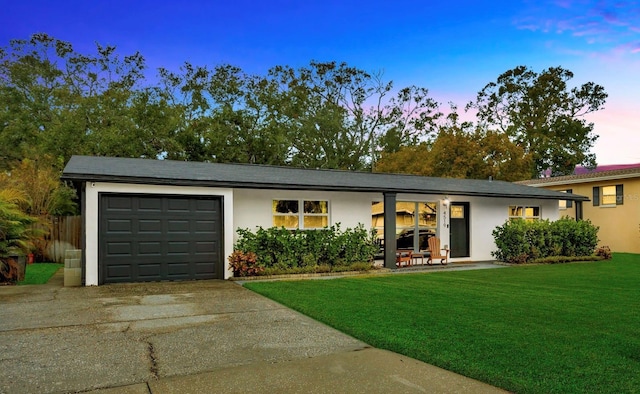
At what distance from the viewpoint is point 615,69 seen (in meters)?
19.6

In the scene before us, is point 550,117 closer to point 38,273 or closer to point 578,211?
point 578,211

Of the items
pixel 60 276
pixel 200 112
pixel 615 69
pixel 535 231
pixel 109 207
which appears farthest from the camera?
pixel 200 112

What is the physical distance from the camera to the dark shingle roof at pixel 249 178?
10750 mm

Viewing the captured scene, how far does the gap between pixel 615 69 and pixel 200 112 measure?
22.7 m

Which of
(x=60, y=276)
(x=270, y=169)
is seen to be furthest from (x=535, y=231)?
(x=60, y=276)

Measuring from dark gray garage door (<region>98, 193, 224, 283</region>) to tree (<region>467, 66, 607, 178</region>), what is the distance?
33.4m

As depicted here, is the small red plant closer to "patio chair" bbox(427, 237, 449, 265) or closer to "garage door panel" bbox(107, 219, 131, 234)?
"garage door panel" bbox(107, 219, 131, 234)

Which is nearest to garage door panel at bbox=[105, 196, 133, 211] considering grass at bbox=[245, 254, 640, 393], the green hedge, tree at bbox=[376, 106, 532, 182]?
grass at bbox=[245, 254, 640, 393]

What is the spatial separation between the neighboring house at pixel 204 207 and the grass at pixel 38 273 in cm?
168

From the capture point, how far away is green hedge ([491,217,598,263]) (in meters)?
16.0

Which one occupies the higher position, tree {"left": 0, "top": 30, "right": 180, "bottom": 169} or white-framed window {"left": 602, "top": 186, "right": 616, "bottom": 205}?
tree {"left": 0, "top": 30, "right": 180, "bottom": 169}

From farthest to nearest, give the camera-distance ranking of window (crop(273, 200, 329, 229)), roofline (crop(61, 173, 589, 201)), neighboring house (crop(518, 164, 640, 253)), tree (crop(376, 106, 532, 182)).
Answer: tree (crop(376, 106, 532, 182))
neighboring house (crop(518, 164, 640, 253))
window (crop(273, 200, 329, 229))
roofline (crop(61, 173, 589, 201))

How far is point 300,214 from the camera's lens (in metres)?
13.6

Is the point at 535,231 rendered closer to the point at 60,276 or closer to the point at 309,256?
the point at 309,256
